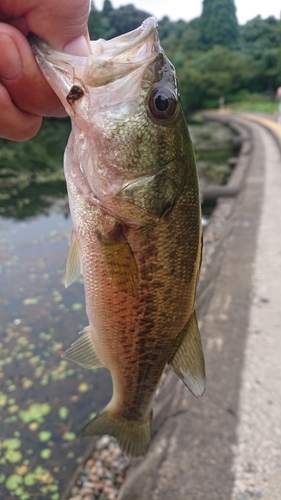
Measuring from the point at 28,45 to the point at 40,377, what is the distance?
3.92 m

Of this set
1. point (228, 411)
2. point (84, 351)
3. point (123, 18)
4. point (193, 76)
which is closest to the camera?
point (84, 351)

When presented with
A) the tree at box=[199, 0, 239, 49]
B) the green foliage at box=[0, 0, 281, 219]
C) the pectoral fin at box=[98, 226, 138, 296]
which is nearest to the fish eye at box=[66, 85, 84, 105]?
the pectoral fin at box=[98, 226, 138, 296]

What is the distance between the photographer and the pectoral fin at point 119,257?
139 centimetres

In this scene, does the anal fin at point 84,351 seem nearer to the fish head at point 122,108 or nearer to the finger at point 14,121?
the fish head at point 122,108

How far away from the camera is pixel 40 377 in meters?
4.40

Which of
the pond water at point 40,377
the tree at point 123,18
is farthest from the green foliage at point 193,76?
the pond water at point 40,377

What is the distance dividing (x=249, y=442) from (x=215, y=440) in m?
0.24

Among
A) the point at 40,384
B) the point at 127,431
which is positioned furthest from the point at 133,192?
the point at 40,384

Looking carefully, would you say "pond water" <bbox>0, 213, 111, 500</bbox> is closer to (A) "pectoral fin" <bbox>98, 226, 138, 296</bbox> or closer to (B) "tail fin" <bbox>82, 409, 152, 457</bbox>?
(B) "tail fin" <bbox>82, 409, 152, 457</bbox>

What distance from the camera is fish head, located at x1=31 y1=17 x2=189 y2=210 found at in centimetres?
127

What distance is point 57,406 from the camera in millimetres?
4027

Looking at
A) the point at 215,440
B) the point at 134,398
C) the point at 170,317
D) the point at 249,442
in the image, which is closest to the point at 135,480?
the point at 215,440

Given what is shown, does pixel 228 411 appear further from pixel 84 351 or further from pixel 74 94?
pixel 74 94

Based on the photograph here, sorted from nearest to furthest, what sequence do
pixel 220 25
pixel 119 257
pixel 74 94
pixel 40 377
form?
pixel 74 94 < pixel 119 257 < pixel 40 377 < pixel 220 25
